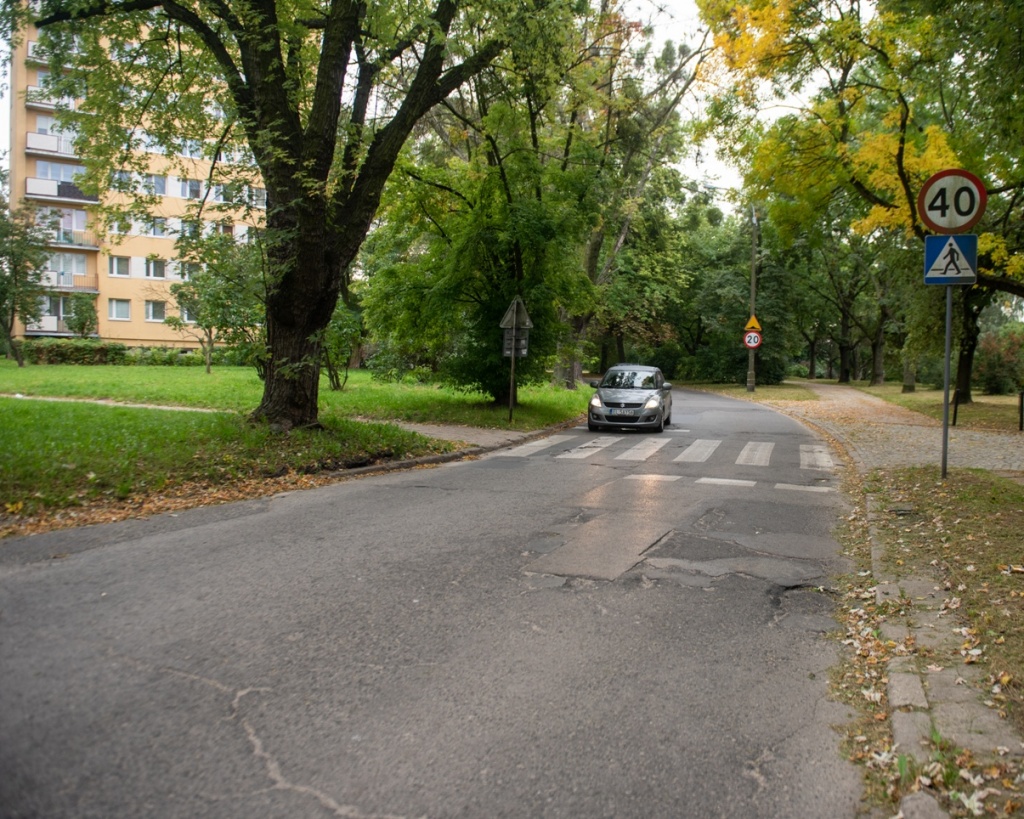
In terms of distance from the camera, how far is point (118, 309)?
47.6 meters

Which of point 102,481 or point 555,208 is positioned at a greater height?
point 555,208

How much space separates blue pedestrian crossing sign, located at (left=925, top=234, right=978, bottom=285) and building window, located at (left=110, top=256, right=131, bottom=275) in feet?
159

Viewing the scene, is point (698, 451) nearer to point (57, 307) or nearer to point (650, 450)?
point (650, 450)

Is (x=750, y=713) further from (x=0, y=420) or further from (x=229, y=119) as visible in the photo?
(x=0, y=420)

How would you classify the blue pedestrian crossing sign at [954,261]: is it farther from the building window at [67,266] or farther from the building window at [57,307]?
the building window at [67,266]

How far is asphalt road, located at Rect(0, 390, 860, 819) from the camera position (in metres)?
2.86

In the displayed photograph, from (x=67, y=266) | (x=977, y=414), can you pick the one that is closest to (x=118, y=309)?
(x=67, y=266)

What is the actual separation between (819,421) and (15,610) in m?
21.1

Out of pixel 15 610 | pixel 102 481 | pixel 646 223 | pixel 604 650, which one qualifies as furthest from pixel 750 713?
pixel 646 223

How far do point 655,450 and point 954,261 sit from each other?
635 cm

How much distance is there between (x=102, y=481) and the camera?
8367 millimetres

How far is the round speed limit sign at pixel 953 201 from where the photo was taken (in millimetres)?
8695

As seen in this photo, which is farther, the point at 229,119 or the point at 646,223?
the point at 646,223

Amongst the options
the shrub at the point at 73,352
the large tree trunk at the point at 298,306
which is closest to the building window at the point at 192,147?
the large tree trunk at the point at 298,306
